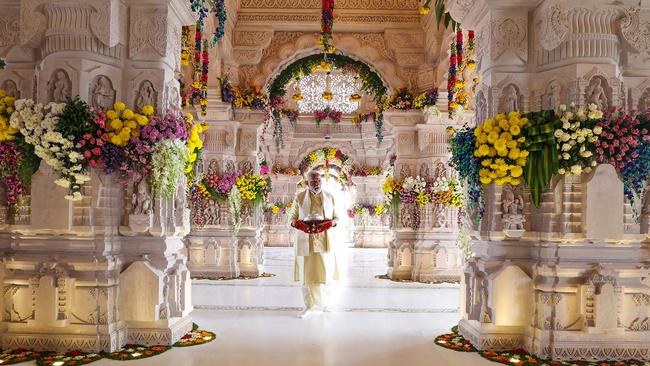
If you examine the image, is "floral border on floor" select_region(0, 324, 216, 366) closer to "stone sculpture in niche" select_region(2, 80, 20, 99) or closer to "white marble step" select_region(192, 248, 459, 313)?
"white marble step" select_region(192, 248, 459, 313)

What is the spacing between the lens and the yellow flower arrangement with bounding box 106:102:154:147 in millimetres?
5457

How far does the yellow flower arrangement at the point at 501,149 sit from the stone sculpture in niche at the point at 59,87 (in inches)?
171

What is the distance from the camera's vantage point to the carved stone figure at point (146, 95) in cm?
587

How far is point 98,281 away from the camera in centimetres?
551

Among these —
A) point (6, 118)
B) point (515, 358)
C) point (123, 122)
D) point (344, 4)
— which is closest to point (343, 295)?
point (515, 358)

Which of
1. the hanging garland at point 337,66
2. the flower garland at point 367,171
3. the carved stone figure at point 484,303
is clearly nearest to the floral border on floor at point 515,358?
the carved stone figure at point 484,303

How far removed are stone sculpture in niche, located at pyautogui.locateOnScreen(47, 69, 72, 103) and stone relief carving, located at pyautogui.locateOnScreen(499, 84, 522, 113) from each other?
465cm

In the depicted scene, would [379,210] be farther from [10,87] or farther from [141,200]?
[10,87]

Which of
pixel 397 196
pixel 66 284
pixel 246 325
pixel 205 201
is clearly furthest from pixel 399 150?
pixel 66 284

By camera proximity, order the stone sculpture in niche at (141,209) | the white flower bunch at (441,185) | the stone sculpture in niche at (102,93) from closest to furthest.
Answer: the stone sculpture in niche at (102,93) < the stone sculpture in niche at (141,209) < the white flower bunch at (441,185)

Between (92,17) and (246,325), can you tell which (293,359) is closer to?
(246,325)

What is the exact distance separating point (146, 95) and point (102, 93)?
450 millimetres

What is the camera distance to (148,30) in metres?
5.94

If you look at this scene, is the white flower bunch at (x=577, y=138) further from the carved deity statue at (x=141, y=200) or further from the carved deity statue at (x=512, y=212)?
the carved deity statue at (x=141, y=200)
